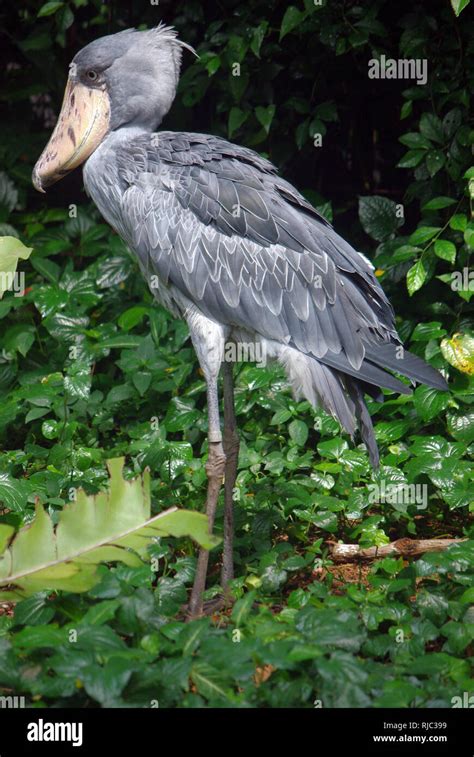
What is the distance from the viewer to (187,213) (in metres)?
3.95

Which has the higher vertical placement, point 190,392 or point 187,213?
point 187,213

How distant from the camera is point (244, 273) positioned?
3.98 m

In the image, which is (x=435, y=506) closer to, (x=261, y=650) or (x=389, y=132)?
(x=261, y=650)

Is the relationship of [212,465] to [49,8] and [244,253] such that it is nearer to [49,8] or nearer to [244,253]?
[244,253]

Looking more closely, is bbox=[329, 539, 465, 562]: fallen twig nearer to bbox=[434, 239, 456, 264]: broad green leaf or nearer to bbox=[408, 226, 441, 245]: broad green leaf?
bbox=[434, 239, 456, 264]: broad green leaf

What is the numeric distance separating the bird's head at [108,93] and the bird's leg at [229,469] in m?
1.13

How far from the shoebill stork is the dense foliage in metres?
0.48

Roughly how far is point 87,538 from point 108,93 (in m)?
2.04

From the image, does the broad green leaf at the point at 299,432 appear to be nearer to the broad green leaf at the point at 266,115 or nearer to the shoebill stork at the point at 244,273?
the shoebill stork at the point at 244,273

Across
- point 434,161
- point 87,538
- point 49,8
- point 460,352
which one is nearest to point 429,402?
point 460,352

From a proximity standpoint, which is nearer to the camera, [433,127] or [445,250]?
[445,250]

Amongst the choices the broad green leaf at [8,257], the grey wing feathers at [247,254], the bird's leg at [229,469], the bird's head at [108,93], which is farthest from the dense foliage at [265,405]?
the bird's head at [108,93]

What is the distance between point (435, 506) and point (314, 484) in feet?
1.90
